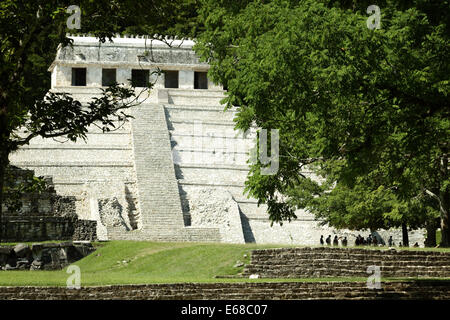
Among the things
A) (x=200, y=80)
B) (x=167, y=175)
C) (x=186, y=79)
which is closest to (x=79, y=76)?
(x=186, y=79)

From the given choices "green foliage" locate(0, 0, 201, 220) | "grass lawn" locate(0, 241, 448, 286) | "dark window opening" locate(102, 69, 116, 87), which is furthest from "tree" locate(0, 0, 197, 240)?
"dark window opening" locate(102, 69, 116, 87)

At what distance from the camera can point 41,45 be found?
13.1 meters

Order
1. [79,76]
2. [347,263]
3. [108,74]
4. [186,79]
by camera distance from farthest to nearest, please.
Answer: [108,74], [79,76], [186,79], [347,263]

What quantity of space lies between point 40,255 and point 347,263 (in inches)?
398

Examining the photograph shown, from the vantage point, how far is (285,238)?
3459 cm

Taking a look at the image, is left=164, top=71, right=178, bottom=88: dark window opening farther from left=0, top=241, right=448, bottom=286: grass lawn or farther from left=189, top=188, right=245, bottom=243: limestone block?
left=0, top=241, right=448, bottom=286: grass lawn

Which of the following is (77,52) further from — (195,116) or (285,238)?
(285,238)

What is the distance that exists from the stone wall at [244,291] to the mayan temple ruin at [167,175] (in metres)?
13.3

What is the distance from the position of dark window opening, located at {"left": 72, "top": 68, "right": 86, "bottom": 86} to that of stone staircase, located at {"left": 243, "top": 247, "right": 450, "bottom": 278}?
33.4 meters

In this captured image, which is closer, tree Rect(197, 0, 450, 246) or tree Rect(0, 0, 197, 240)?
tree Rect(0, 0, 197, 240)

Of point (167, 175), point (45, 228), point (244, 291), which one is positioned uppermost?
point (167, 175)

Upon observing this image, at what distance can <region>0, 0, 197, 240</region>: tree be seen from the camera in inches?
484

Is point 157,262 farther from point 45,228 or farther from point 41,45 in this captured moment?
point 41,45
